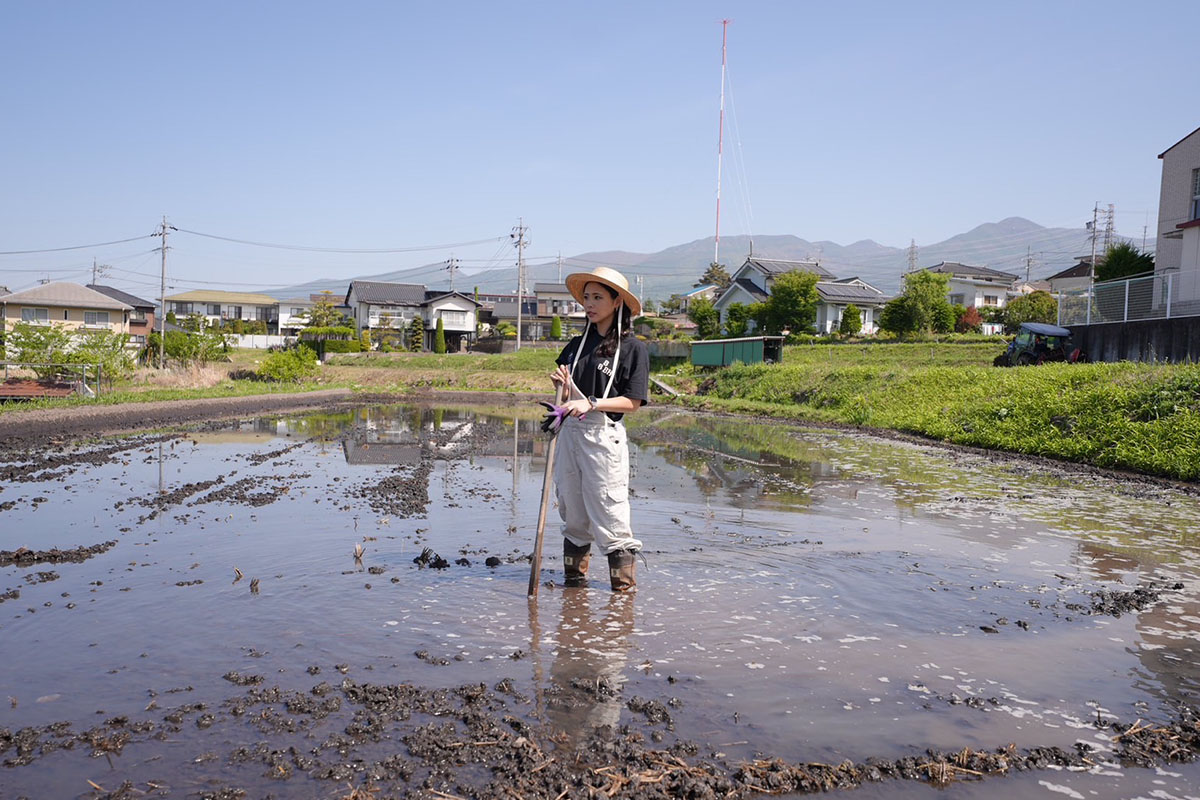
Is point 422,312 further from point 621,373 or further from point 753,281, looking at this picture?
point 621,373

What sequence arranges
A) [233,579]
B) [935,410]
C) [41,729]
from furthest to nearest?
[935,410], [233,579], [41,729]

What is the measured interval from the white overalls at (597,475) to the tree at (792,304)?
1667 inches

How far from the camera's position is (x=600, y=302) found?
188 inches

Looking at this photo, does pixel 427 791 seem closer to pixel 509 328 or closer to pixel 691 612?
pixel 691 612

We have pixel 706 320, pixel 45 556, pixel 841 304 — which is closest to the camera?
pixel 45 556

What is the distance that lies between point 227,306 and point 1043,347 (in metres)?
83.3

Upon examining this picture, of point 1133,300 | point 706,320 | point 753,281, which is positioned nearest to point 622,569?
point 1133,300

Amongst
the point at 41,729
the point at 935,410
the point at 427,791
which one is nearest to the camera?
the point at 427,791

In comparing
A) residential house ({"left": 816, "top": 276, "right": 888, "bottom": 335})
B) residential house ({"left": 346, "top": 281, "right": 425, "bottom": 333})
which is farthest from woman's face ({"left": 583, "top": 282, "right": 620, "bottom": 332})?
residential house ({"left": 346, "top": 281, "right": 425, "bottom": 333})

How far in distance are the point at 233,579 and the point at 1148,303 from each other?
70.1 feet

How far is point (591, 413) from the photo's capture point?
15.6ft

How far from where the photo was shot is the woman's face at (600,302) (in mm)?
4758

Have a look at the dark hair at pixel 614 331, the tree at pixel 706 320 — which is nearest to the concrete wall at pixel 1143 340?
the dark hair at pixel 614 331

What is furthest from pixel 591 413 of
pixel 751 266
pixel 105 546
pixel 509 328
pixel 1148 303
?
pixel 509 328
